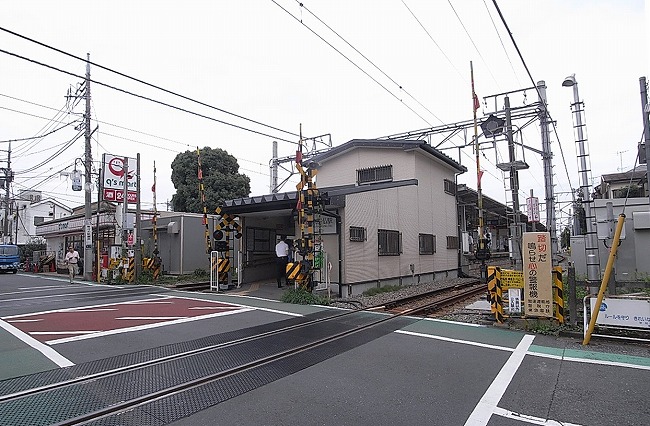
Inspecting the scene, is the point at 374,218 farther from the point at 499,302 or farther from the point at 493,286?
the point at 499,302

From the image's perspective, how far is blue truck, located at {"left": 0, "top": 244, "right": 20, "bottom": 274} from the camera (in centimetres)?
2667

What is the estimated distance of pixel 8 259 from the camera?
2684 centimetres

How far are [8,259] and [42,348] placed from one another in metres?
26.0

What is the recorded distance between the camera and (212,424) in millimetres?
3725

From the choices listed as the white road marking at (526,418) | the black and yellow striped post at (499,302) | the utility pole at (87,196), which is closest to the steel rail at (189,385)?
the white road marking at (526,418)

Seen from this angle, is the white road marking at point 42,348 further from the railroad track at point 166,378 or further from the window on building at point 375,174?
the window on building at point 375,174

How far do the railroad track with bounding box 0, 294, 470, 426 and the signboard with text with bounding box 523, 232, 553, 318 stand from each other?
304 cm

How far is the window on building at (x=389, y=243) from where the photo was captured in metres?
14.5

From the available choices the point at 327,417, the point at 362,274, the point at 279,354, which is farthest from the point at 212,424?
the point at 362,274

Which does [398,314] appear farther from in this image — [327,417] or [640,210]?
[640,210]

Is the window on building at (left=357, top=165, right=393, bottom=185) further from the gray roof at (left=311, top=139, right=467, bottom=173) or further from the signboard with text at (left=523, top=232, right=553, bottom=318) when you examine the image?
the signboard with text at (left=523, top=232, right=553, bottom=318)

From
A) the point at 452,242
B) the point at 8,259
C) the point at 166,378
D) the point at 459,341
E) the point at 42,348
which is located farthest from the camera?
the point at 8,259

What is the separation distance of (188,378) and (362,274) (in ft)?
28.8

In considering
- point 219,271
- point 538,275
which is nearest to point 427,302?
point 538,275
